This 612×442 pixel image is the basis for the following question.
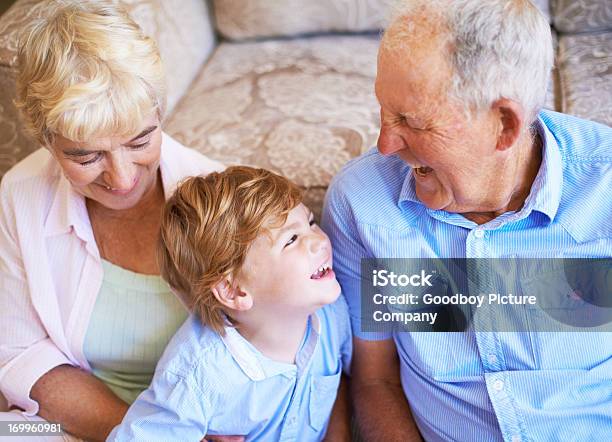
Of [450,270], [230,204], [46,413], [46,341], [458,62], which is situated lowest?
[46,413]

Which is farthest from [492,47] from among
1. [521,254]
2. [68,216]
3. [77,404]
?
[77,404]

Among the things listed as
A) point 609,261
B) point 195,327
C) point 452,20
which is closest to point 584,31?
point 609,261

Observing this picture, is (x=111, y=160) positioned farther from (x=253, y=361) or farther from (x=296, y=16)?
(x=296, y=16)

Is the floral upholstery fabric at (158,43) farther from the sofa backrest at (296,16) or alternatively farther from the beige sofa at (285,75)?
the sofa backrest at (296,16)

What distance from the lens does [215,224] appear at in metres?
1.47

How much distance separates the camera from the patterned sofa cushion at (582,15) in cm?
222

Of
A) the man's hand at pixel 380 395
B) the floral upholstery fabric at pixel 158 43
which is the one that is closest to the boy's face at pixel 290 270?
the man's hand at pixel 380 395

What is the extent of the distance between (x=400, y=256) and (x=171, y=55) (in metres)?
1.14

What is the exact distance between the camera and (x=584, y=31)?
228cm

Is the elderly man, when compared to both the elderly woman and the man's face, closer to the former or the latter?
the man's face

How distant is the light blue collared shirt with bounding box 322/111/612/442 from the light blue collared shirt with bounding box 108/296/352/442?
22 centimetres

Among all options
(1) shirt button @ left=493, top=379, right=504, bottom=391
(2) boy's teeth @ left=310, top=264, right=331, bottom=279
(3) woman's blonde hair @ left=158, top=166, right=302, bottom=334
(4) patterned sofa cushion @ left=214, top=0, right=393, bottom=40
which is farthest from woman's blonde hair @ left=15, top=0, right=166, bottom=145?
(4) patterned sofa cushion @ left=214, top=0, right=393, bottom=40

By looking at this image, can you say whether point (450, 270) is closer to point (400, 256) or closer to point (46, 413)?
point (400, 256)

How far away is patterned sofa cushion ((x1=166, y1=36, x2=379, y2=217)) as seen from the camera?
77.5 inches
